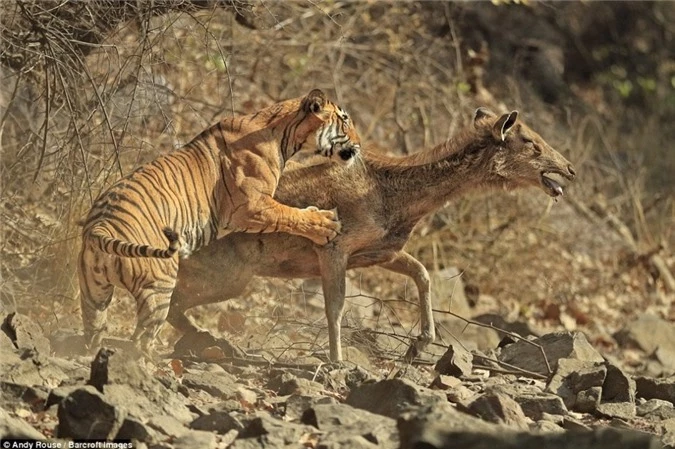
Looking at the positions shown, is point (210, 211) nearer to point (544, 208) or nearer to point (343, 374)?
point (343, 374)

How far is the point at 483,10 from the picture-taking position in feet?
80.1

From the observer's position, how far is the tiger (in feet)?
30.3

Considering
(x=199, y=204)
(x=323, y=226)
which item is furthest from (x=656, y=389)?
(x=199, y=204)

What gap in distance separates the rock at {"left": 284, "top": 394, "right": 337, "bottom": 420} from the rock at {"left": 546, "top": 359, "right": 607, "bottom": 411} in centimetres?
225

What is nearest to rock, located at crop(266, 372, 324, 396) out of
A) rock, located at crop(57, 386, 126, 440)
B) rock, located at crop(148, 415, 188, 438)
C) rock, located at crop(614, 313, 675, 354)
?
rock, located at crop(148, 415, 188, 438)

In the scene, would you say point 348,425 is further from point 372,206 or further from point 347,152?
point 347,152

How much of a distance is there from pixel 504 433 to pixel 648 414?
3254mm

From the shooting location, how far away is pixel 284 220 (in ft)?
32.8

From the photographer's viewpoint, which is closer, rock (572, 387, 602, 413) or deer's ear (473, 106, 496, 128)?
rock (572, 387, 602, 413)

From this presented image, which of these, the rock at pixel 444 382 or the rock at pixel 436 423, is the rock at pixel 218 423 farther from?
the rock at pixel 444 382

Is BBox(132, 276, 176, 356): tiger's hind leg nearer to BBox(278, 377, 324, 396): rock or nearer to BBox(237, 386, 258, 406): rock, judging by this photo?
BBox(237, 386, 258, 406): rock

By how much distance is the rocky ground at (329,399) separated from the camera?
704 cm

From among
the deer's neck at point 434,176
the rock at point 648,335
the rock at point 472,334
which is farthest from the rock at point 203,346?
the rock at point 648,335

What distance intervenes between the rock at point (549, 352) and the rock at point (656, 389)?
1.49 feet
